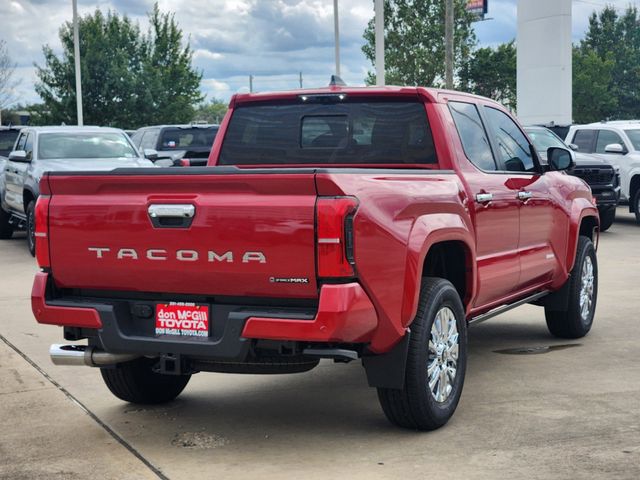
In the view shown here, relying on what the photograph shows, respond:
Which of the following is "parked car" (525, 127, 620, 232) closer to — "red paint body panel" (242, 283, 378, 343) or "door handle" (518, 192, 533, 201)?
"door handle" (518, 192, 533, 201)

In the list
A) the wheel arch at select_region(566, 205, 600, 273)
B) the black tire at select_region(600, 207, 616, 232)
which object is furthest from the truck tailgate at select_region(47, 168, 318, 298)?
the black tire at select_region(600, 207, 616, 232)

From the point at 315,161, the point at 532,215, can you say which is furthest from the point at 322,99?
the point at 532,215

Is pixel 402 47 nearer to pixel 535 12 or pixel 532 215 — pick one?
pixel 535 12

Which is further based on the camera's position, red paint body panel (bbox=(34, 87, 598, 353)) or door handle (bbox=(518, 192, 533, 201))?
door handle (bbox=(518, 192, 533, 201))

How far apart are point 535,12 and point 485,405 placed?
3379 centimetres

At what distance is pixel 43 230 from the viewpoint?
18.7 feet

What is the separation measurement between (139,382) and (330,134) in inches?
78.7

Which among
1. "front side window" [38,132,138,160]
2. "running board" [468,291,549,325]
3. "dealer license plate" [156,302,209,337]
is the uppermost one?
"front side window" [38,132,138,160]

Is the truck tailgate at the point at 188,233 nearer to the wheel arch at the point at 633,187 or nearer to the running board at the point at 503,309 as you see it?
the running board at the point at 503,309

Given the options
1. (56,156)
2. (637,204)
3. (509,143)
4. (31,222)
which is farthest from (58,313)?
(637,204)

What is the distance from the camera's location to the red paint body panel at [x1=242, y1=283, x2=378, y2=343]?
4.96 m

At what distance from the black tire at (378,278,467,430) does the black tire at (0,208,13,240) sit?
555 inches

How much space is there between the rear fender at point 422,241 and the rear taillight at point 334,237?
56 centimetres

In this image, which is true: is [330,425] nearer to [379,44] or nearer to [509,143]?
[509,143]
